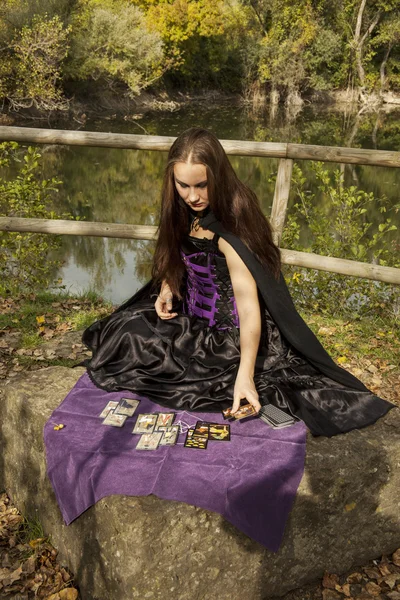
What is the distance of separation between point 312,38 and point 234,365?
1491 inches

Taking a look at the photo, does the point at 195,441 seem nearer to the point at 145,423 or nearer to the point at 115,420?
the point at 145,423

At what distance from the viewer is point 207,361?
111 inches

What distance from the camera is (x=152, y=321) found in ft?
10.1

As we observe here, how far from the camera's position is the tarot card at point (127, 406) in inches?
101

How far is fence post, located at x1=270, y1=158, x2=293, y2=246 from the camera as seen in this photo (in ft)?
14.2

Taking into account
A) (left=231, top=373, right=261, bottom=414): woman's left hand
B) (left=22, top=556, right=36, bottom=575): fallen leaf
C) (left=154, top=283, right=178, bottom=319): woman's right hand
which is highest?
(left=154, top=283, right=178, bottom=319): woman's right hand

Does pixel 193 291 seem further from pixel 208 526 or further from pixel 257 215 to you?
pixel 208 526

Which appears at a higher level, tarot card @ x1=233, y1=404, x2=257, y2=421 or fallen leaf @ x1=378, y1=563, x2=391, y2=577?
tarot card @ x1=233, y1=404, x2=257, y2=421

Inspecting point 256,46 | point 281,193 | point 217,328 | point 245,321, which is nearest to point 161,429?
point 245,321

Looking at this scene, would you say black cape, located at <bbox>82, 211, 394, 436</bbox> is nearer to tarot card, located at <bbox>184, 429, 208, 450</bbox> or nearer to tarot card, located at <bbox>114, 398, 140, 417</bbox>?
tarot card, located at <bbox>184, 429, 208, 450</bbox>

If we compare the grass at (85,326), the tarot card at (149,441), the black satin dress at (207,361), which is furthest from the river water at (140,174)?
the tarot card at (149,441)

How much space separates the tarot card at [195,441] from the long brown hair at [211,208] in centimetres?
95

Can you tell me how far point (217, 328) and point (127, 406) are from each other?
0.71 metres

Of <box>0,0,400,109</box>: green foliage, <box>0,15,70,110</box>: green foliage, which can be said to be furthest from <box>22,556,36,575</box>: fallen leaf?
<box>0,0,400,109</box>: green foliage
